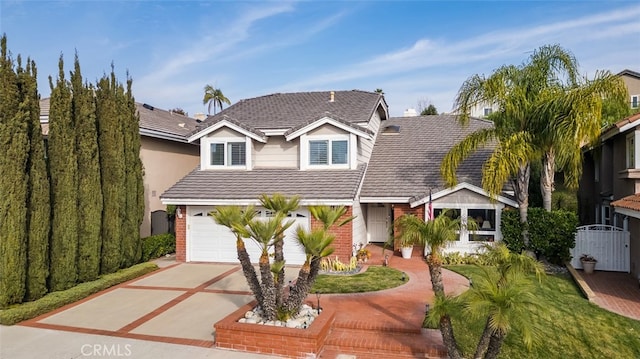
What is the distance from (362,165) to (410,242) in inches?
430

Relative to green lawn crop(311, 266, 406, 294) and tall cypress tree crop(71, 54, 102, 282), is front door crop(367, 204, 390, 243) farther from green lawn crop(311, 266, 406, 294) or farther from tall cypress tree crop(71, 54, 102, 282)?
tall cypress tree crop(71, 54, 102, 282)

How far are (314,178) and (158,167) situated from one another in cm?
846

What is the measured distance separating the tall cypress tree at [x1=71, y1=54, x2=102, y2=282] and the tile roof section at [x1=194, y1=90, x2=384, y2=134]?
5.77m

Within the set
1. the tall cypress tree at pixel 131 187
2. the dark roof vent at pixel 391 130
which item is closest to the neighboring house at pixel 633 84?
the dark roof vent at pixel 391 130

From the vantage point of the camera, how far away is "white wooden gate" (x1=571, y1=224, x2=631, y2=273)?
14289 millimetres

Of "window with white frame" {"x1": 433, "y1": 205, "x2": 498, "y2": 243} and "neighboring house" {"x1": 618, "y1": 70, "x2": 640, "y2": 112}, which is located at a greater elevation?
"neighboring house" {"x1": 618, "y1": 70, "x2": 640, "y2": 112}

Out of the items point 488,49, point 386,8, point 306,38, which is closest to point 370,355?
point 386,8

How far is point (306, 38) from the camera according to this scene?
62.0 ft

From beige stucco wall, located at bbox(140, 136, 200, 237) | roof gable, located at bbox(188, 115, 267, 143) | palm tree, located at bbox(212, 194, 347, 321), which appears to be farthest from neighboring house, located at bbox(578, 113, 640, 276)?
beige stucco wall, located at bbox(140, 136, 200, 237)

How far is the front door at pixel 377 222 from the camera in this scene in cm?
2016

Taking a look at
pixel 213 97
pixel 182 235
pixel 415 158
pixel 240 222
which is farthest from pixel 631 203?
pixel 213 97

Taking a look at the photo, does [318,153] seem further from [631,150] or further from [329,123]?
[631,150]

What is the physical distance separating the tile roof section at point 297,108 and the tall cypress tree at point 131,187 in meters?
3.52

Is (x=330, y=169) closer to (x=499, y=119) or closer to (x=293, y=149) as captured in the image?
(x=293, y=149)
